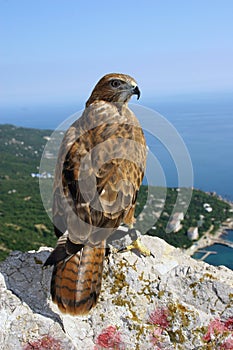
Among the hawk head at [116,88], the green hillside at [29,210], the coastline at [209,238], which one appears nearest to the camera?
the hawk head at [116,88]

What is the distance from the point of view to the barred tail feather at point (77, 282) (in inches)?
163

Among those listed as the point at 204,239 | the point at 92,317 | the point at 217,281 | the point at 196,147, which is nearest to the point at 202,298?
the point at 217,281

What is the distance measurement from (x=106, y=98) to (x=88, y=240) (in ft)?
8.74

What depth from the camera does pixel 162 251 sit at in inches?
248

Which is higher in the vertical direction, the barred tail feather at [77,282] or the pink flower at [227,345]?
the barred tail feather at [77,282]

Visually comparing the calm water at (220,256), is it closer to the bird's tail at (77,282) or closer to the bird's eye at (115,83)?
the bird's eye at (115,83)

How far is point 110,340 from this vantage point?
14.0 ft

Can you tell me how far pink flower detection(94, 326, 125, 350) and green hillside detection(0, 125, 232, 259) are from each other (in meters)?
24.9

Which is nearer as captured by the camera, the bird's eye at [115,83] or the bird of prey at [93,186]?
the bird of prey at [93,186]

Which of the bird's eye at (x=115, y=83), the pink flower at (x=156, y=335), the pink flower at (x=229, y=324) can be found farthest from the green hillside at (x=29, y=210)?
the pink flower at (x=156, y=335)

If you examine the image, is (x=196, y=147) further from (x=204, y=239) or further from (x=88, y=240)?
(x=88, y=240)

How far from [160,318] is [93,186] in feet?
5.85

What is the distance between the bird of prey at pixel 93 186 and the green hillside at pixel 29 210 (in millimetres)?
23338

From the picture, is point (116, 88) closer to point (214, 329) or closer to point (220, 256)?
point (214, 329)
